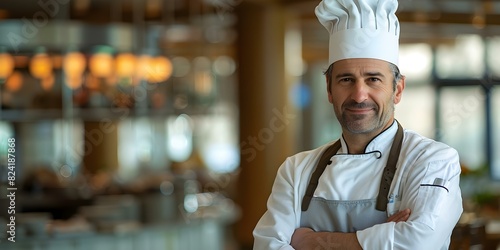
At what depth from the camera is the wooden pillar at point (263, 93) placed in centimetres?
926

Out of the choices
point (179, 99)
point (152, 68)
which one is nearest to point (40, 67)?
point (152, 68)

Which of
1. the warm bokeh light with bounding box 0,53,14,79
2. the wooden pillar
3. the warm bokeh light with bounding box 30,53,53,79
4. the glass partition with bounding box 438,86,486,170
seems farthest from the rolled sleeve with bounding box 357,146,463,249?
the glass partition with bounding box 438,86,486,170

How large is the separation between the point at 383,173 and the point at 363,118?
15cm

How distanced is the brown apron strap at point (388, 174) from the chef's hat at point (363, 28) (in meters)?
0.21

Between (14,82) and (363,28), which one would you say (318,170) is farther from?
(14,82)

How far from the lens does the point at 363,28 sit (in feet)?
7.41

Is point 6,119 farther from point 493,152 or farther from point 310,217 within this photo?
point 310,217

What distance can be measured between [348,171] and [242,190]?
7.42m

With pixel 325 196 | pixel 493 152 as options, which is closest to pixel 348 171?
pixel 325 196

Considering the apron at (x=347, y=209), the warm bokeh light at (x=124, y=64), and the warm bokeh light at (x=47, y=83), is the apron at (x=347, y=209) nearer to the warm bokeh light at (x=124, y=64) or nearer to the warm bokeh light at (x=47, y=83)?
the warm bokeh light at (x=124, y=64)

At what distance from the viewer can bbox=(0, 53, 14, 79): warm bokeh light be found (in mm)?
9077

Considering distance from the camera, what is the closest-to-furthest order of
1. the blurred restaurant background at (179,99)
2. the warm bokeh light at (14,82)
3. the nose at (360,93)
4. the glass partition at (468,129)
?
Result: the nose at (360,93)
the blurred restaurant background at (179,99)
the warm bokeh light at (14,82)
the glass partition at (468,129)

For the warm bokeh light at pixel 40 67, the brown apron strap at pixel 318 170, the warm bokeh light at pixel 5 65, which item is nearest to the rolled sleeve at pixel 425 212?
the brown apron strap at pixel 318 170

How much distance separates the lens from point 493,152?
1116 cm
